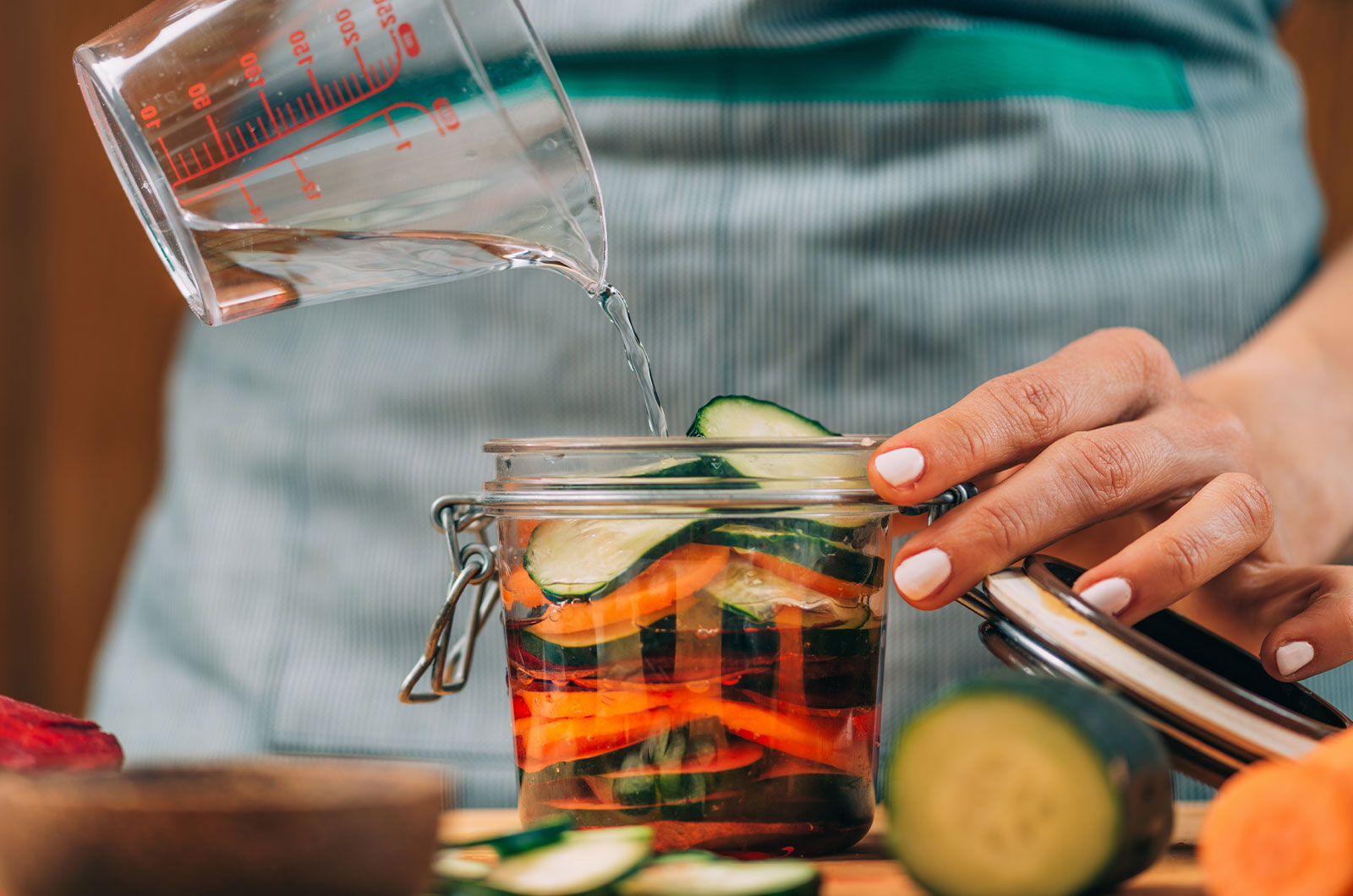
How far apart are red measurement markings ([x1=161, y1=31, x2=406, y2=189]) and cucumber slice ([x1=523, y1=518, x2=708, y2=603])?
198 mm

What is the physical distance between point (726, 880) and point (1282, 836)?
141 millimetres

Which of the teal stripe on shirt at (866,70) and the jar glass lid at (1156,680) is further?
the teal stripe on shirt at (866,70)

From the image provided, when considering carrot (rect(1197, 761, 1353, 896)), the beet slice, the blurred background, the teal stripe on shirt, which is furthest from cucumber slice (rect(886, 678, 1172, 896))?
the blurred background

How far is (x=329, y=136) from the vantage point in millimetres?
469

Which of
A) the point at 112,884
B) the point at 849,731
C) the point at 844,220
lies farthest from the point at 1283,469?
the point at 112,884

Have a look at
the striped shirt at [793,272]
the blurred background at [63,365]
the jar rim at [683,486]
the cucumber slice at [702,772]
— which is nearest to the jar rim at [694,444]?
the jar rim at [683,486]

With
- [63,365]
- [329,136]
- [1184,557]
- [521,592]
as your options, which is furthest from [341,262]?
[63,365]

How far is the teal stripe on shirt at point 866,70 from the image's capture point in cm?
74

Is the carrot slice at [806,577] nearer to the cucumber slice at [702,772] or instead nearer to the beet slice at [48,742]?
the cucumber slice at [702,772]

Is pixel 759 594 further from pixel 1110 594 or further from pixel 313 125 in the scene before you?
pixel 313 125

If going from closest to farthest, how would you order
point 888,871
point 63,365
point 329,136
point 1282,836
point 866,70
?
point 1282,836 → point 888,871 → point 329,136 → point 866,70 → point 63,365

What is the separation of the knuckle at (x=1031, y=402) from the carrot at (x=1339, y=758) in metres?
0.21

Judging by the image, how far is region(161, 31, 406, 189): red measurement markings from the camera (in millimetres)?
463

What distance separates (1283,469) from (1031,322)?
0.62 feet
